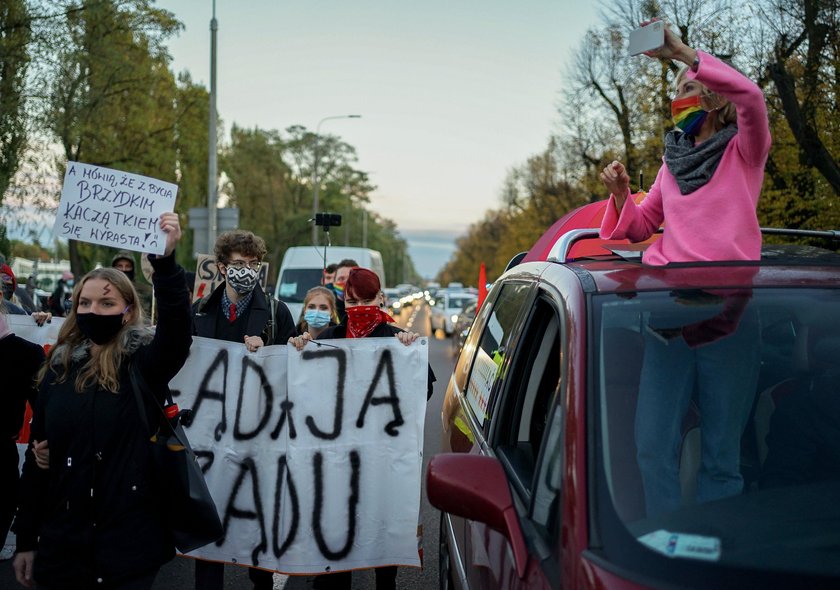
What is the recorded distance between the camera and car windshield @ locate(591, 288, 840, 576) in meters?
1.79

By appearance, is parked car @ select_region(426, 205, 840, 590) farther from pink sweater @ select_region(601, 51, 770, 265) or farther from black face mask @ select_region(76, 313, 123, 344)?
black face mask @ select_region(76, 313, 123, 344)

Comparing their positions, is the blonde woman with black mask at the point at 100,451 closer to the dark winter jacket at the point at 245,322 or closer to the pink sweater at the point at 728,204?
the dark winter jacket at the point at 245,322

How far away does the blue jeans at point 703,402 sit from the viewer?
79.5 inches

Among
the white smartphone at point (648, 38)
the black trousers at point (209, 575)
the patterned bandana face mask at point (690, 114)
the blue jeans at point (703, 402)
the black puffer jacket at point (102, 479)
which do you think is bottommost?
the black trousers at point (209, 575)

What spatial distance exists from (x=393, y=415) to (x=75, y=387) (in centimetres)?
160

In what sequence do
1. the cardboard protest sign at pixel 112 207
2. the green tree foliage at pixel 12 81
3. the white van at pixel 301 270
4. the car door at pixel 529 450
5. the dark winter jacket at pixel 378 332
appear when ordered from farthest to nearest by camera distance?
1. the green tree foliage at pixel 12 81
2. the white van at pixel 301 270
3. the dark winter jacket at pixel 378 332
4. the cardboard protest sign at pixel 112 207
5. the car door at pixel 529 450

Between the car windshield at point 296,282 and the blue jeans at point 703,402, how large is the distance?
15.2m

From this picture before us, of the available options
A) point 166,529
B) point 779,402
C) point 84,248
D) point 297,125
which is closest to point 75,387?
point 166,529

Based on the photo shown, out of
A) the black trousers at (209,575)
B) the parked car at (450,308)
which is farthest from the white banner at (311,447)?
the parked car at (450,308)

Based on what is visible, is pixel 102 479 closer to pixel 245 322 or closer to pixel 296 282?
pixel 245 322

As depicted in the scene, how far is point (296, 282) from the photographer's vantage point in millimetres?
17500

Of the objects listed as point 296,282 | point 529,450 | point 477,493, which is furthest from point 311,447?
point 296,282

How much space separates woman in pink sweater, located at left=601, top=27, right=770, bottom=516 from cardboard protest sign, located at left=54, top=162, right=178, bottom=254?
5.94ft

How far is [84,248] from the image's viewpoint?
3169 cm
